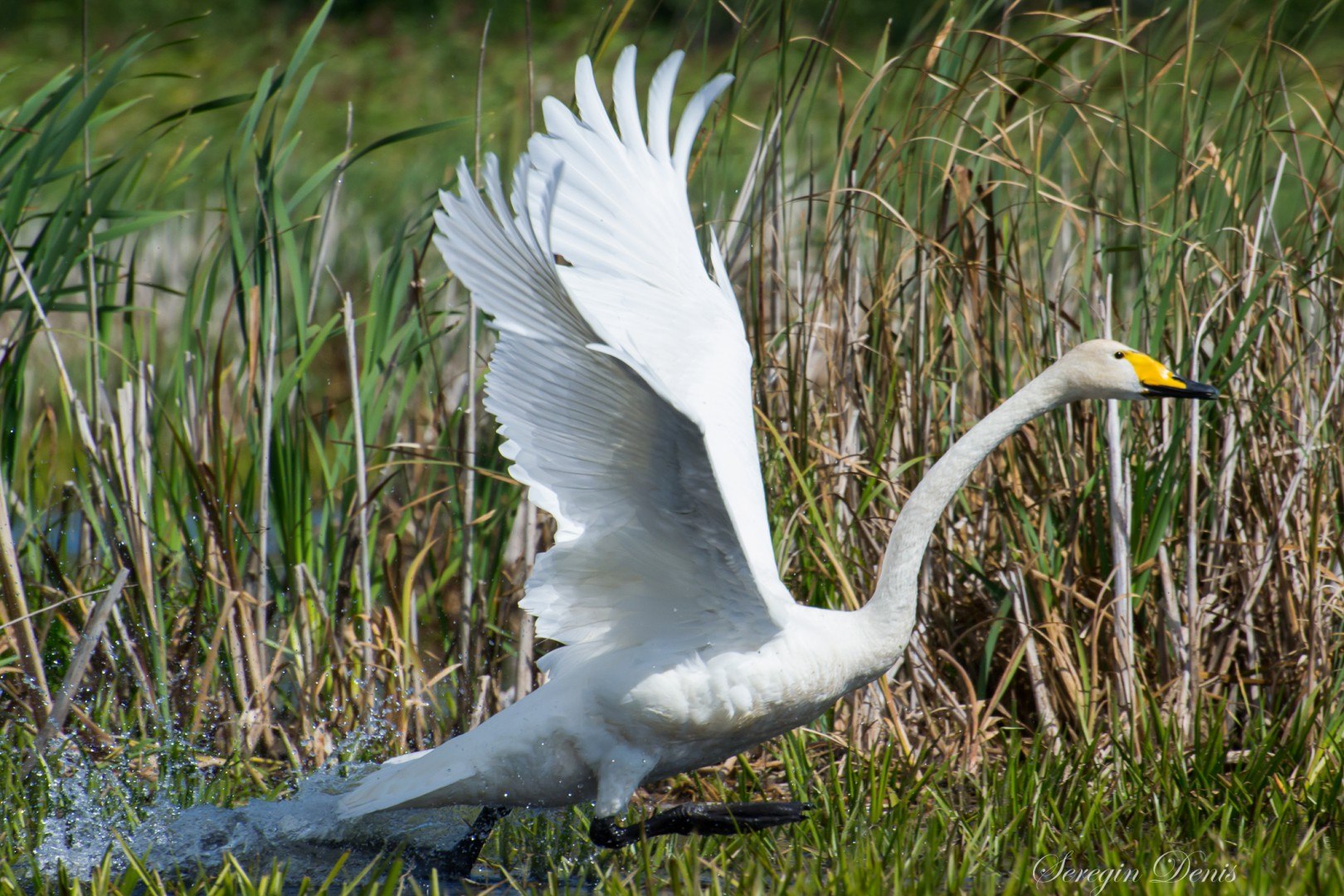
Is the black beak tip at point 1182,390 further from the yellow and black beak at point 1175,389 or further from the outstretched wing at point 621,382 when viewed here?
the outstretched wing at point 621,382

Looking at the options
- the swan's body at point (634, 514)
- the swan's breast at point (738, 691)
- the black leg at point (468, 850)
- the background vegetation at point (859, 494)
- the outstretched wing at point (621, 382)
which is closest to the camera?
the outstretched wing at point (621, 382)

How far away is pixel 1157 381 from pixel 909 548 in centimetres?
76

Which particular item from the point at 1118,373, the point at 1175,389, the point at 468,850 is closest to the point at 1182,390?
the point at 1175,389

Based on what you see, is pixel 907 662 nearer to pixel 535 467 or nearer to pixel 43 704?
pixel 535 467

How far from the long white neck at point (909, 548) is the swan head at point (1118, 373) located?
0.05 m

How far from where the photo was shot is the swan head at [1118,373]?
3652 millimetres

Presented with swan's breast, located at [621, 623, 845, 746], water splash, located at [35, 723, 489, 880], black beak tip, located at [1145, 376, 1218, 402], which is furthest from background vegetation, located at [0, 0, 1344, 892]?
black beak tip, located at [1145, 376, 1218, 402]

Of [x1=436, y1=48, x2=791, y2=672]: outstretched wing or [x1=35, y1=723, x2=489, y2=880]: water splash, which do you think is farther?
[x1=35, y1=723, x2=489, y2=880]: water splash

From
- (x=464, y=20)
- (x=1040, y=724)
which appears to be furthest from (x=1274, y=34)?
(x=464, y=20)

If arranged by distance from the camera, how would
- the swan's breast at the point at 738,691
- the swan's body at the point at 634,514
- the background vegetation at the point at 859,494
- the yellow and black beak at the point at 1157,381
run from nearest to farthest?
the swan's body at the point at 634,514
the swan's breast at the point at 738,691
the yellow and black beak at the point at 1157,381
the background vegetation at the point at 859,494

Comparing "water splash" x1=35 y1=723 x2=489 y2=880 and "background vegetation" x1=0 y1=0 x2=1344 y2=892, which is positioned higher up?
"background vegetation" x1=0 y1=0 x2=1344 y2=892

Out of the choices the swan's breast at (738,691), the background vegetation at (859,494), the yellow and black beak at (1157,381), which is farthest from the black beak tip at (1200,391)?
the swan's breast at (738,691)

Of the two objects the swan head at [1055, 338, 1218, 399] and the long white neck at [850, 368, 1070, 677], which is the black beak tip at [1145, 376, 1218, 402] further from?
the long white neck at [850, 368, 1070, 677]

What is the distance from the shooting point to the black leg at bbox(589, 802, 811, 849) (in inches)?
143
